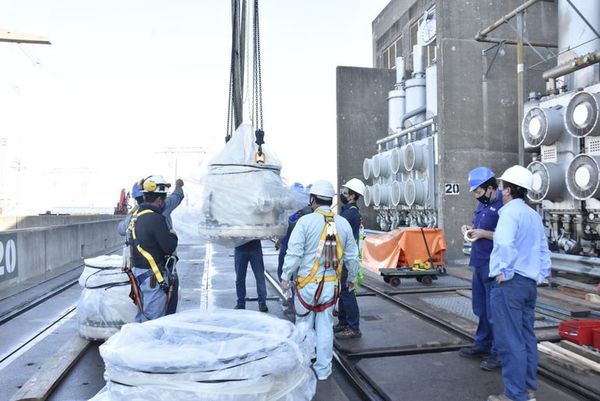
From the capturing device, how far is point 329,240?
425 cm

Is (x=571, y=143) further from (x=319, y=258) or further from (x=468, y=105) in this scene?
(x=319, y=258)

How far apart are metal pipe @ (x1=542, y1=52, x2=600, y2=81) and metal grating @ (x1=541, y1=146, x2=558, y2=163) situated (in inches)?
Result: 52.6

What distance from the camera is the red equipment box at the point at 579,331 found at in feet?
14.6

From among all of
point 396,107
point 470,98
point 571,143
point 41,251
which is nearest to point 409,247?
point 571,143

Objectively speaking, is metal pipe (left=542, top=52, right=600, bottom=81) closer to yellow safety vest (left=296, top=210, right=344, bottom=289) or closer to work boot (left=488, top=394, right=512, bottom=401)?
yellow safety vest (left=296, top=210, right=344, bottom=289)

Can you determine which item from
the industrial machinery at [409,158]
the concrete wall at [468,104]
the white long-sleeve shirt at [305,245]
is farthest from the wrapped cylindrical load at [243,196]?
the industrial machinery at [409,158]

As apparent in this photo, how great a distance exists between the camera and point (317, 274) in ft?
13.8

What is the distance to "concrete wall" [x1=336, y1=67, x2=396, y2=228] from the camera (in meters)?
16.9

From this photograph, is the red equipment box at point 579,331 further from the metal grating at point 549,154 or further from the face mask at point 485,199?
the metal grating at point 549,154

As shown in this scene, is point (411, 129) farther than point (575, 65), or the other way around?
point (411, 129)

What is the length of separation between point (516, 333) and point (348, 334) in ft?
7.82

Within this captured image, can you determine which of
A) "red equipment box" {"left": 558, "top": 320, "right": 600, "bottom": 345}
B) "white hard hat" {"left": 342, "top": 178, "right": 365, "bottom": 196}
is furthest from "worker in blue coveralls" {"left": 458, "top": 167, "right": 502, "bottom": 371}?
"white hard hat" {"left": 342, "top": 178, "right": 365, "bottom": 196}

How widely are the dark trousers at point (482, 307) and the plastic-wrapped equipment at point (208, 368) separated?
97.0 inches

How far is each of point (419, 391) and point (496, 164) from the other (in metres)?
9.09
